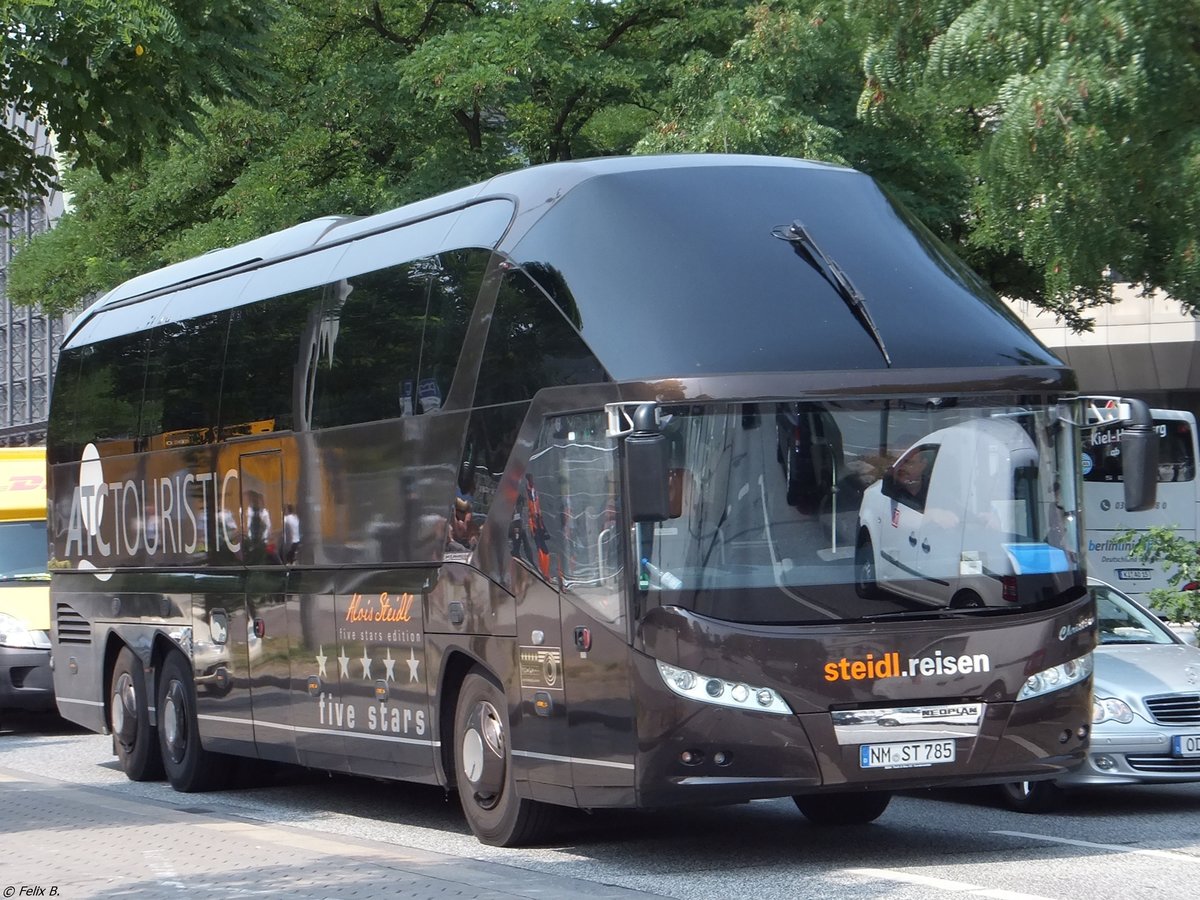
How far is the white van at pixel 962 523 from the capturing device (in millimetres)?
8875

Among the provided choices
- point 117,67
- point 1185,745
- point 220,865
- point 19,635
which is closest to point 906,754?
point 1185,745

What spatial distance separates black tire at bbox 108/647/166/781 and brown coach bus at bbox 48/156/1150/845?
3.71m

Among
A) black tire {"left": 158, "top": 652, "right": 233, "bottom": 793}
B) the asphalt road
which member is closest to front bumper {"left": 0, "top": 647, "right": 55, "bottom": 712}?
black tire {"left": 158, "top": 652, "right": 233, "bottom": 793}

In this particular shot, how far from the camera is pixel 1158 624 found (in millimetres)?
12984

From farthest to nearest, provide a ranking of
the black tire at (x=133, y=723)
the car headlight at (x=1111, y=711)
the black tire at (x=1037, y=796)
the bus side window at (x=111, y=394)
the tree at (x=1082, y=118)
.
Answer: the bus side window at (x=111, y=394), the black tire at (x=133, y=723), the tree at (x=1082, y=118), the black tire at (x=1037, y=796), the car headlight at (x=1111, y=711)

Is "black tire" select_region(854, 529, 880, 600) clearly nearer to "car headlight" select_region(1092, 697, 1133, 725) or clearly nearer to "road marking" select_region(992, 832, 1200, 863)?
"road marking" select_region(992, 832, 1200, 863)

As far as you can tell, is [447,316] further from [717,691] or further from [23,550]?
[23,550]

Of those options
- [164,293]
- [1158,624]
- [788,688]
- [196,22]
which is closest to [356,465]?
[196,22]

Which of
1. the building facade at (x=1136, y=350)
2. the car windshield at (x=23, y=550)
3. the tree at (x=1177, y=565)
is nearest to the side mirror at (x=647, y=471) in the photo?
the tree at (x=1177, y=565)

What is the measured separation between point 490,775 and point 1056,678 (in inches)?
120

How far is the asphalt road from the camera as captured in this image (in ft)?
27.2

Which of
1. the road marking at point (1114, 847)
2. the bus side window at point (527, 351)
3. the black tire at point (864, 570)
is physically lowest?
the road marking at point (1114, 847)

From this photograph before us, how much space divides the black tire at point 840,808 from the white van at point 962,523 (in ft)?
6.98

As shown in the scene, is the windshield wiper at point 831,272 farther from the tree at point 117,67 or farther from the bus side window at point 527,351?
the tree at point 117,67
